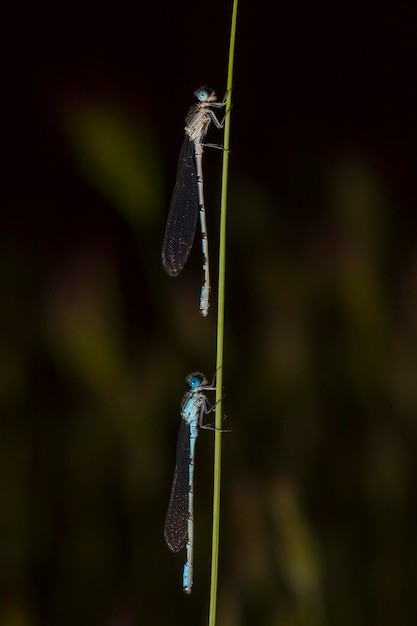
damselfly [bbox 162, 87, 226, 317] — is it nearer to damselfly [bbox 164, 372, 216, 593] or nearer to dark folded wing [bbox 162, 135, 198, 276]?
dark folded wing [bbox 162, 135, 198, 276]

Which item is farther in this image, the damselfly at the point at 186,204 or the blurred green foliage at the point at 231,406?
the blurred green foliage at the point at 231,406

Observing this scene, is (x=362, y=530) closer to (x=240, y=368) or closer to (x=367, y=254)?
(x=240, y=368)

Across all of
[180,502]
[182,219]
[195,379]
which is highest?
[182,219]

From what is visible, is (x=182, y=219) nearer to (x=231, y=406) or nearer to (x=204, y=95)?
(x=204, y=95)

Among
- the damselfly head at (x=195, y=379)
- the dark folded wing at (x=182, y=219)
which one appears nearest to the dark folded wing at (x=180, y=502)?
the damselfly head at (x=195, y=379)

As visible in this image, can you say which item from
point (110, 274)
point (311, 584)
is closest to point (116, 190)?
point (110, 274)

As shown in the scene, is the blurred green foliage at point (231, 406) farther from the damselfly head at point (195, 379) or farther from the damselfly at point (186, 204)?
the damselfly head at point (195, 379)

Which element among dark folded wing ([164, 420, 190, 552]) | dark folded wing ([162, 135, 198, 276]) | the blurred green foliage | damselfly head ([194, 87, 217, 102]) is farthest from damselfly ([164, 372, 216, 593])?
damselfly head ([194, 87, 217, 102])

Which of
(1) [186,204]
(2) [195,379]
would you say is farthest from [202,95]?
(2) [195,379]
